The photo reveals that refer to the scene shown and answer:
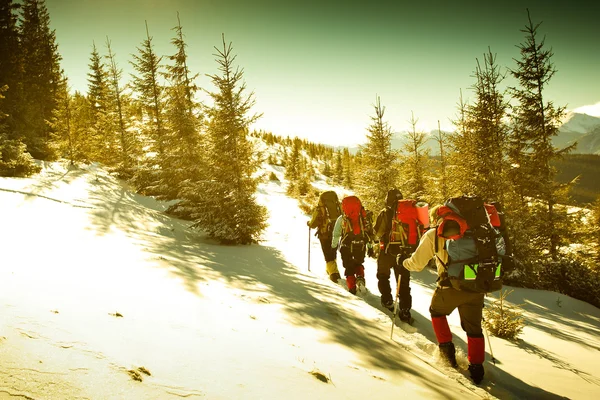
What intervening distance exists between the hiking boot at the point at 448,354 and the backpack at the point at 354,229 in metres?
3.48

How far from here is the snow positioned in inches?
87.8

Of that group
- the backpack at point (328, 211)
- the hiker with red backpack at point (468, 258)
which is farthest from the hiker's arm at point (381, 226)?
the hiker with red backpack at point (468, 258)

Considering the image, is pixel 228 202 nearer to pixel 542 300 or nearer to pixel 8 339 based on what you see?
pixel 8 339

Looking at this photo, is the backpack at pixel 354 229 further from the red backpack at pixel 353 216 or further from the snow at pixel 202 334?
the snow at pixel 202 334

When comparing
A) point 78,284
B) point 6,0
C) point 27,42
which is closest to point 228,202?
point 78,284

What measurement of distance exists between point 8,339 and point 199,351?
57.4 inches

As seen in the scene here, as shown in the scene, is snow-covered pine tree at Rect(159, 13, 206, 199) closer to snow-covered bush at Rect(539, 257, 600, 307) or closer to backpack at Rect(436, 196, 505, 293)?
backpack at Rect(436, 196, 505, 293)

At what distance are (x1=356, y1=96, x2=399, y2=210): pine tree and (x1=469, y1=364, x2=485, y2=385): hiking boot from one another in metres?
12.2

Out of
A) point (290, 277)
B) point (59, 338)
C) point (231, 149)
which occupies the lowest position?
point (290, 277)

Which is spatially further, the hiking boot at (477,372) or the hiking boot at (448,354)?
the hiking boot at (448,354)

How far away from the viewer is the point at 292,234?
56.1 feet

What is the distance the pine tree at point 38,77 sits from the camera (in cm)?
2114

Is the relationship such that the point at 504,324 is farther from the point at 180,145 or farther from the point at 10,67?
the point at 10,67

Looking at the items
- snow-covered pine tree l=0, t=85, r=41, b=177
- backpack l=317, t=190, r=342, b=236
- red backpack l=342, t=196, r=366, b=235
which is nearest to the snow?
backpack l=317, t=190, r=342, b=236
